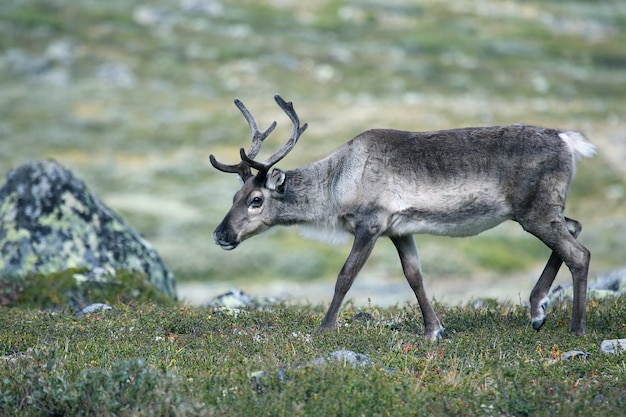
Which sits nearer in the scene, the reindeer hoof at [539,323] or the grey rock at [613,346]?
the grey rock at [613,346]

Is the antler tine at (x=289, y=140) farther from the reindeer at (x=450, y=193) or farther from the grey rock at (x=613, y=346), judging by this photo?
the grey rock at (x=613, y=346)

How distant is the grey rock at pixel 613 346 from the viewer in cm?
980

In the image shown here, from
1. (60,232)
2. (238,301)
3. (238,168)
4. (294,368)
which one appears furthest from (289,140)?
(60,232)

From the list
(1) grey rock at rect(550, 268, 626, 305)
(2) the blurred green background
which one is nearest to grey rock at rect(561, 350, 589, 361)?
(1) grey rock at rect(550, 268, 626, 305)

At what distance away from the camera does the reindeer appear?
37.9 feet

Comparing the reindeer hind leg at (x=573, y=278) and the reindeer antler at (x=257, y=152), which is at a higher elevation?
the reindeer antler at (x=257, y=152)

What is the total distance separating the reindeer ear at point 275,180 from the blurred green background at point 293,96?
14.6 metres

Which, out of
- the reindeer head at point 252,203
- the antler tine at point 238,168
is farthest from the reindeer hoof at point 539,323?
the antler tine at point 238,168

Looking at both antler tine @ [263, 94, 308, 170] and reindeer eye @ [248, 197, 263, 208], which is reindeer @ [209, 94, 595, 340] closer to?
antler tine @ [263, 94, 308, 170]

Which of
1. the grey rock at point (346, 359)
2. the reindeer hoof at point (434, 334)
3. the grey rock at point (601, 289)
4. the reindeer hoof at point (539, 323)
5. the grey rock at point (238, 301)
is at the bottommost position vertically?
the grey rock at point (238, 301)

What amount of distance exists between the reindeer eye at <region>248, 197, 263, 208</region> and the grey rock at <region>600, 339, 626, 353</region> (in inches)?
194

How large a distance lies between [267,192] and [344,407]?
5157mm

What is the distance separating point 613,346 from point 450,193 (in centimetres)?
294

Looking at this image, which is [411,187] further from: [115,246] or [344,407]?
[115,246]
